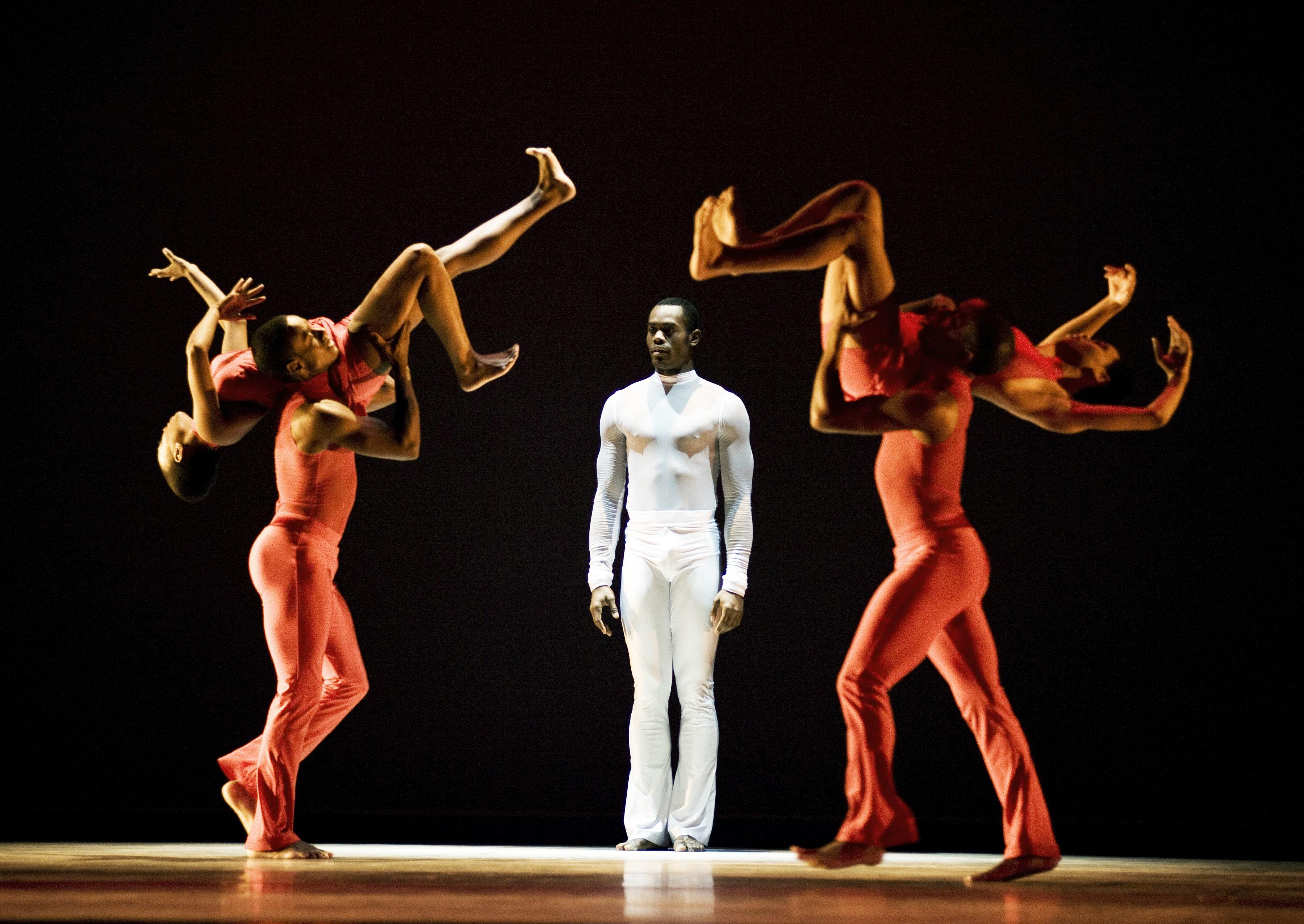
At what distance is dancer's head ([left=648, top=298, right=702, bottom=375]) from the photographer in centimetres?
524

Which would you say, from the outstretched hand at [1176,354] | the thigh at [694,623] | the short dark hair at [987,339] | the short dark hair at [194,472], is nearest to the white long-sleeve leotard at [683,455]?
the thigh at [694,623]

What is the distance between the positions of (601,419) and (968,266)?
1.81m

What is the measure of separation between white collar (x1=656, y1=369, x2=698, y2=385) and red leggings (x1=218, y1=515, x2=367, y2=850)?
128 centimetres

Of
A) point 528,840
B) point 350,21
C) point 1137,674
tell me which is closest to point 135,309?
point 350,21

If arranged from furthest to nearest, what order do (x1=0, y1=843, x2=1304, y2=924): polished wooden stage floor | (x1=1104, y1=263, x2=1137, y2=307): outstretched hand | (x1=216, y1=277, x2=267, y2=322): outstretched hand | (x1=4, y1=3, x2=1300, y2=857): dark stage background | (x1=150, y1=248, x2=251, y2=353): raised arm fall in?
(x1=4, y1=3, x2=1300, y2=857): dark stage background → (x1=150, y1=248, x2=251, y2=353): raised arm → (x1=216, y1=277, x2=267, y2=322): outstretched hand → (x1=1104, y1=263, x2=1137, y2=307): outstretched hand → (x1=0, y1=843, x2=1304, y2=924): polished wooden stage floor

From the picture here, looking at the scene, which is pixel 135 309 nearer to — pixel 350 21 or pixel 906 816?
pixel 350 21

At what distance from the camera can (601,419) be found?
17.5 feet

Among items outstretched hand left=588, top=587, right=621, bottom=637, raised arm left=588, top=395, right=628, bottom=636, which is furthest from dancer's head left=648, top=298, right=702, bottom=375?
outstretched hand left=588, top=587, right=621, bottom=637

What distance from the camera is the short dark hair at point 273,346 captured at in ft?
14.7

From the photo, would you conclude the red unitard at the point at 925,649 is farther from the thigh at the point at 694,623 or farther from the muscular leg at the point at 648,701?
the muscular leg at the point at 648,701

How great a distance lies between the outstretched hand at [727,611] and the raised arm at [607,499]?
1.29 ft

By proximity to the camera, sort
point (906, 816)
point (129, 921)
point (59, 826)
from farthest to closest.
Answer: point (59, 826) → point (906, 816) → point (129, 921)

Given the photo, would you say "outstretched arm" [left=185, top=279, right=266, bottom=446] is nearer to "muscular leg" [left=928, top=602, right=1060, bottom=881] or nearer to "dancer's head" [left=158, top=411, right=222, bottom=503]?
"dancer's head" [left=158, top=411, right=222, bottom=503]

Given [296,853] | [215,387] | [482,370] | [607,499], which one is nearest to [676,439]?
[607,499]
